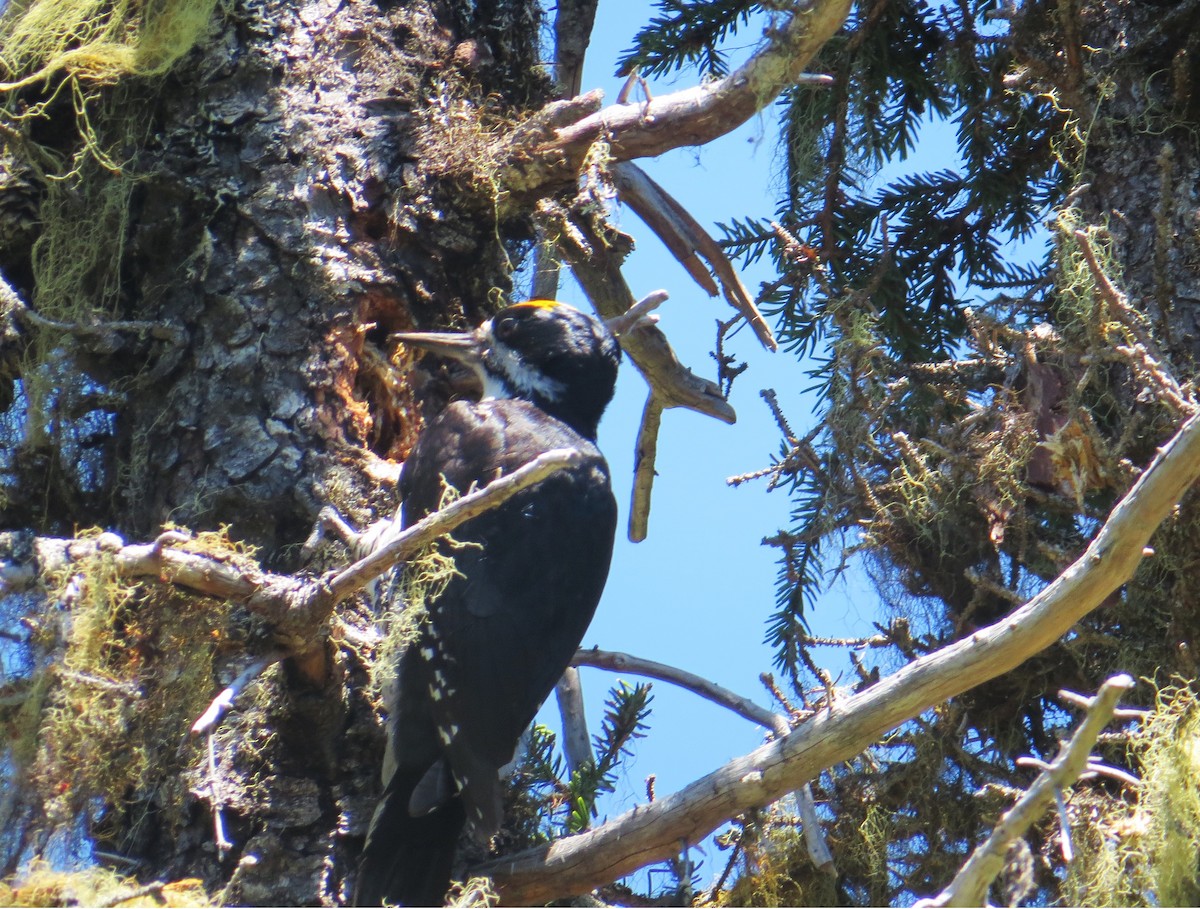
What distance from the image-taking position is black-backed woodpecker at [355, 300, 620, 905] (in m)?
2.53

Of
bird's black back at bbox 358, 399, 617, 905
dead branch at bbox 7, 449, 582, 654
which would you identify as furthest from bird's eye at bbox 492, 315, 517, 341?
dead branch at bbox 7, 449, 582, 654

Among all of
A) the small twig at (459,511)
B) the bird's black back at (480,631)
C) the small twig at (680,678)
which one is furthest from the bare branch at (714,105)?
the small twig at (459,511)

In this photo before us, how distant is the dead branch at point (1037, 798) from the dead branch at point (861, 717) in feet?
1.70

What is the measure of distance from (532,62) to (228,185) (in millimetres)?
1007

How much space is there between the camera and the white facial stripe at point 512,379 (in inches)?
132

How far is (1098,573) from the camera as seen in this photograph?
199cm

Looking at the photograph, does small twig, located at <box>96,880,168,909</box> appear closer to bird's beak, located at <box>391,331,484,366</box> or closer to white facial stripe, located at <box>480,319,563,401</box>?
bird's beak, located at <box>391,331,484,366</box>

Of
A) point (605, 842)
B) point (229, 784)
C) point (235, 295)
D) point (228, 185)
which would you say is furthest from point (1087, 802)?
point (228, 185)

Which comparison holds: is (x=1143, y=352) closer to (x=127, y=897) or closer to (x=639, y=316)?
(x=639, y=316)

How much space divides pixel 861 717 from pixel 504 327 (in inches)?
61.0

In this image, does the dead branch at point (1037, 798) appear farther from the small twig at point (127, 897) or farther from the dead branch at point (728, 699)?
the small twig at point (127, 897)

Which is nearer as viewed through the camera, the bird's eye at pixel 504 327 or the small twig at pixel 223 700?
the small twig at pixel 223 700

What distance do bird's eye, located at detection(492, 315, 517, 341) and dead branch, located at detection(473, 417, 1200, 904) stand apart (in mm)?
1343

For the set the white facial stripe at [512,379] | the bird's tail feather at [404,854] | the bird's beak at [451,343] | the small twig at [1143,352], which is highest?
the white facial stripe at [512,379]
